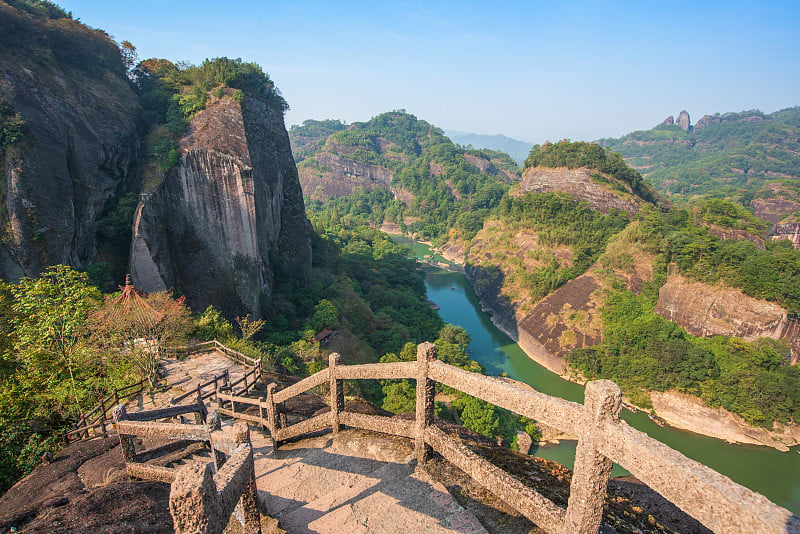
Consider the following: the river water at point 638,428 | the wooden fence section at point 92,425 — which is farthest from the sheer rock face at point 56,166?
the river water at point 638,428

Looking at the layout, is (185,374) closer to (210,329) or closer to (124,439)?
(210,329)

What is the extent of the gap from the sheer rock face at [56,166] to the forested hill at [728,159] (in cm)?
12451

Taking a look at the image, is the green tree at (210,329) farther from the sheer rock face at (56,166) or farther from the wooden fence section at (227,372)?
the sheer rock face at (56,166)

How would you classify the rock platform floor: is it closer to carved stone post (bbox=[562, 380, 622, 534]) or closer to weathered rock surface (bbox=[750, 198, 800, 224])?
carved stone post (bbox=[562, 380, 622, 534])

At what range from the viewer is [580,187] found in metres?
60.7

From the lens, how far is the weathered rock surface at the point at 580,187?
56688mm

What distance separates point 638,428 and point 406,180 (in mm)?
111437

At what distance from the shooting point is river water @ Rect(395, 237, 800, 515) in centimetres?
2566

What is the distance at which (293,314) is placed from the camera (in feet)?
109

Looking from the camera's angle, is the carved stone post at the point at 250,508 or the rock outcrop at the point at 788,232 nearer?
the carved stone post at the point at 250,508

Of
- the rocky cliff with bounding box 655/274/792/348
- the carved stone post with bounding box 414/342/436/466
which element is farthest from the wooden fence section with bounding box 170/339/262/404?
the rocky cliff with bounding box 655/274/792/348

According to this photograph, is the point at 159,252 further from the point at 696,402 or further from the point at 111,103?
the point at 696,402

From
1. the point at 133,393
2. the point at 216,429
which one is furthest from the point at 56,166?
the point at 216,429

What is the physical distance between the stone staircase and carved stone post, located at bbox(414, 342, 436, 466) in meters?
0.27
